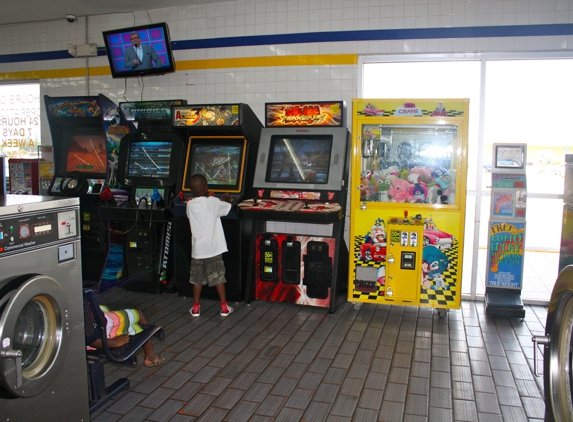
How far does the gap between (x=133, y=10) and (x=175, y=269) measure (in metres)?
3.45

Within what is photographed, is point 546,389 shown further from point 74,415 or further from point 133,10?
point 133,10

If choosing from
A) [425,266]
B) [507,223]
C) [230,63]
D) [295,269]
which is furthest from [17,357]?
[230,63]

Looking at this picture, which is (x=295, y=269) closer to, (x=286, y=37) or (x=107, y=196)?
(x=107, y=196)

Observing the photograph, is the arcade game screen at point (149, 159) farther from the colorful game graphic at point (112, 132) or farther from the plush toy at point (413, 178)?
the plush toy at point (413, 178)

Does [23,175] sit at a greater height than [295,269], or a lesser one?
greater

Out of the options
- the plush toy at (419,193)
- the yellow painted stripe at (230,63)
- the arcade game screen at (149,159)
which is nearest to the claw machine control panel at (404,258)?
the plush toy at (419,193)

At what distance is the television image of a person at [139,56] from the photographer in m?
5.77

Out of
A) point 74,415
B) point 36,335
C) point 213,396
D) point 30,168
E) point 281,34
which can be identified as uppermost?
point 281,34

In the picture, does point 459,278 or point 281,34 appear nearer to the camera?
point 459,278

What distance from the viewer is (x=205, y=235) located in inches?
174

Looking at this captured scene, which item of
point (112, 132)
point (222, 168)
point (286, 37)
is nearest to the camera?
point (222, 168)

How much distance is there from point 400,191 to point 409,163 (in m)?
0.29

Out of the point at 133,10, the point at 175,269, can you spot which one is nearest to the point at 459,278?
the point at 175,269

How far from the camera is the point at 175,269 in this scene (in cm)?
521
